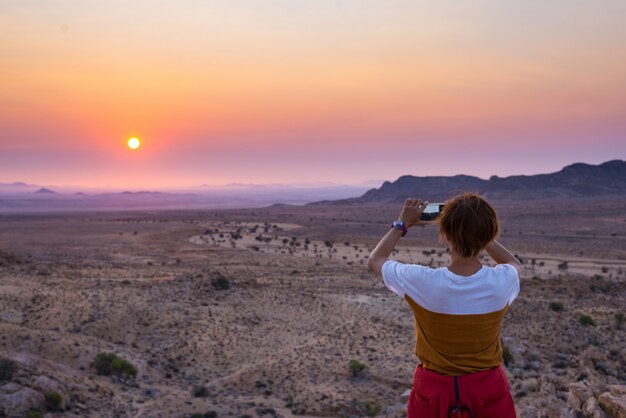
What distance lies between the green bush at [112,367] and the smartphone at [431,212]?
7845 millimetres

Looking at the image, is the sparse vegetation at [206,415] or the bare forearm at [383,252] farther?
the sparse vegetation at [206,415]

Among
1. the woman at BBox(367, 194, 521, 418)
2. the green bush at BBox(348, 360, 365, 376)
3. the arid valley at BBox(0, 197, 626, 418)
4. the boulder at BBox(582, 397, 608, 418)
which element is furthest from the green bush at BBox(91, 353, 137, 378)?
the woman at BBox(367, 194, 521, 418)

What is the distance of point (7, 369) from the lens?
23.8ft

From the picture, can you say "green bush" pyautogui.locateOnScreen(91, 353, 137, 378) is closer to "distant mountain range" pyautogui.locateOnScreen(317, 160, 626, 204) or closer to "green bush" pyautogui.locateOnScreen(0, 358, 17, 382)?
"green bush" pyautogui.locateOnScreen(0, 358, 17, 382)

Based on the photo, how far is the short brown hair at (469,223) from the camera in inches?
96.0

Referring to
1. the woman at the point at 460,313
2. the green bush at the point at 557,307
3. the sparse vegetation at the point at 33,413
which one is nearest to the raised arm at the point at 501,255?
the woman at the point at 460,313

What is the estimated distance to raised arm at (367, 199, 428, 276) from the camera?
8.89ft

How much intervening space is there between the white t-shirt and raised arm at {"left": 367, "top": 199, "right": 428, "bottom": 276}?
186 mm

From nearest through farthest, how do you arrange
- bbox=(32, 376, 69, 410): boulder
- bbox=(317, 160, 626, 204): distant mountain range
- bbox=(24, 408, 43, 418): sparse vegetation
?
1. bbox=(24, 408, 43, 418): sparse vegetation
2. bbox=(32, 376, 69, 410): boulder
3. bbox=(317, 160, 626, 204): distant mountain range

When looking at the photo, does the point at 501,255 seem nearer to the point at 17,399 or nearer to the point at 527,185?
the point at 17,399

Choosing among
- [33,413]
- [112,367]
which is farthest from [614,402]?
[112,367]

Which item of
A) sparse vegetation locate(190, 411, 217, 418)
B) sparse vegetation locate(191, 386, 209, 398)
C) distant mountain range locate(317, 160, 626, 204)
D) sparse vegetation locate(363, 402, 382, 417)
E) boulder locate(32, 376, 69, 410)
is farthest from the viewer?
distant mountain range locate(317, 160, 626, 204)

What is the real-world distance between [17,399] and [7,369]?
0.75 m

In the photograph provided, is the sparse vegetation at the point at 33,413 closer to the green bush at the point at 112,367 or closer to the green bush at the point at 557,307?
the green bush at the point at 112,367
